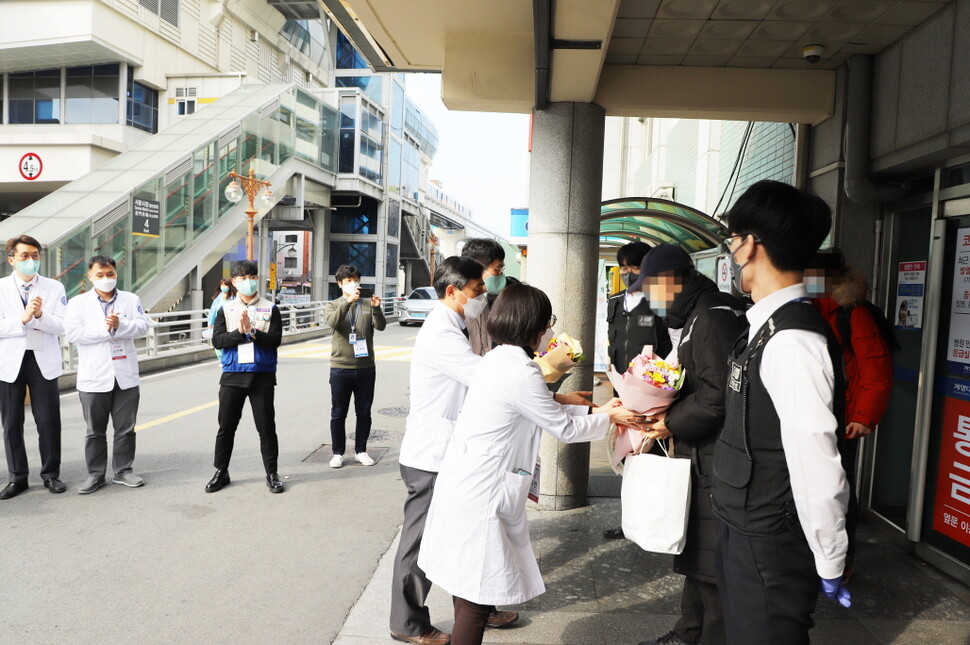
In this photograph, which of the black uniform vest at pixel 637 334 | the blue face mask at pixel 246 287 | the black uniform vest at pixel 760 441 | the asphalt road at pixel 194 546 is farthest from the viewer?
the blue face mask at pixel 246 287

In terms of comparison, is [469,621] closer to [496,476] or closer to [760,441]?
[496,476]

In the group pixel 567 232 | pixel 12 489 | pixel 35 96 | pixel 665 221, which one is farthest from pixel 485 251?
pixel 35 96

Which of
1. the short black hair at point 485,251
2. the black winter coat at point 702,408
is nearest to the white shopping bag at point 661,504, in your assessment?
the black winter coat at point 702,408

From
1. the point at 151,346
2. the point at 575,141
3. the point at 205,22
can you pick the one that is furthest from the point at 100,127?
the point at 575,141

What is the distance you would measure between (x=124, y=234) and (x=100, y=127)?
53.9ft

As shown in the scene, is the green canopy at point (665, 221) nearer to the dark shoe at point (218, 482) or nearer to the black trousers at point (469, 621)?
the dark shoe at point (218, 482)

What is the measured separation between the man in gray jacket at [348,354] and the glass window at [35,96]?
29.1 metres

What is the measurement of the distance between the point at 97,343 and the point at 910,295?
6562 millimetres

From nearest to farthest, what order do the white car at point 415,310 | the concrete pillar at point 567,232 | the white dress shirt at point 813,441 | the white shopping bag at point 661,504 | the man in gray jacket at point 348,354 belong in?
the white dress shirt at point 813,441, the white shopping bag at point 661,504, the concrete pillar at point 567,232, the man in gray jacket at point 348,354, the white car at point 415,310

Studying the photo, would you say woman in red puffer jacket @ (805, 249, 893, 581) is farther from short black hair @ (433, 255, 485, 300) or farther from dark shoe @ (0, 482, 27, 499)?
dark shoe @ (0, 482, 27, 499)

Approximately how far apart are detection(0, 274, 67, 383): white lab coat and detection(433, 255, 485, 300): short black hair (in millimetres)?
4235

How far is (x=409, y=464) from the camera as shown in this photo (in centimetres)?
358

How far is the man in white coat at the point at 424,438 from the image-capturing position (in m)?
3.52

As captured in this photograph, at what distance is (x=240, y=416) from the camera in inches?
245
